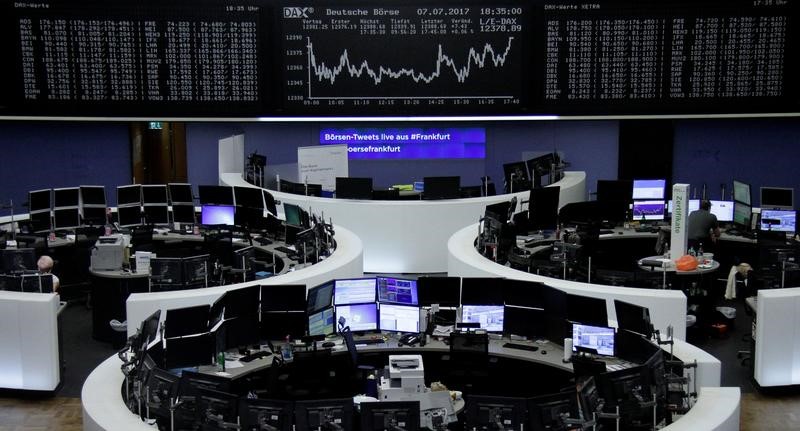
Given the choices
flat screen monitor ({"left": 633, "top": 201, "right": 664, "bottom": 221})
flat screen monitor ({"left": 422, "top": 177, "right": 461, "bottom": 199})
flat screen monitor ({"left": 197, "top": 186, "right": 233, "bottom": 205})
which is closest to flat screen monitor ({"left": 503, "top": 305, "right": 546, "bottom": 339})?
flat screen monitor ({"left": 422, "top": 177, "right": 461, "bottom": 199})

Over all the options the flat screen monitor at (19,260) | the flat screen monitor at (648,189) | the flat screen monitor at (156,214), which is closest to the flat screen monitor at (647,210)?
the flat screen monitor at (648,189)

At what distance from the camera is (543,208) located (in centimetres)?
1280

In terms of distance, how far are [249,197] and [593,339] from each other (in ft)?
19.4

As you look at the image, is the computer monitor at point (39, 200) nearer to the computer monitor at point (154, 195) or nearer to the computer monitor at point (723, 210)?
the computer monitor at point (154, 195)

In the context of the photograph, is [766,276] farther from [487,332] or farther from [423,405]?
[423,405]

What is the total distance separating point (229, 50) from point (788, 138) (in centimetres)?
945

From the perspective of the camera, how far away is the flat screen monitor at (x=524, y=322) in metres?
9.16

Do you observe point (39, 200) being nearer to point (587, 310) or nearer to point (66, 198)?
point (66, 198)

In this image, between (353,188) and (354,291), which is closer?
(354,291)

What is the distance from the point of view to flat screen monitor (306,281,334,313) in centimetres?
895

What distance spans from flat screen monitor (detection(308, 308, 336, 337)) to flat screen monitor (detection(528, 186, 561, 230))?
4203 mm

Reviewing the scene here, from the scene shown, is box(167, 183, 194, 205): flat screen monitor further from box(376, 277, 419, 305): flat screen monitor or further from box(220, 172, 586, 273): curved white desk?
box(376, 277, 419, 305): flat screen monitor

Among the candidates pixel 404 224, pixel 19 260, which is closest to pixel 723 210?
pixel 404 224

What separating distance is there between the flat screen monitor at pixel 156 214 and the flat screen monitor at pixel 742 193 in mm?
7586
